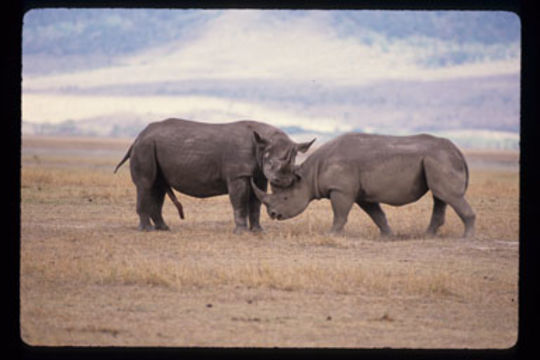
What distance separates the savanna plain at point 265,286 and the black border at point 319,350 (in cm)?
116

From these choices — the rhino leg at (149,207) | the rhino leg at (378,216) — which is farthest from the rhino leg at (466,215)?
the rhino leg at (149,207)

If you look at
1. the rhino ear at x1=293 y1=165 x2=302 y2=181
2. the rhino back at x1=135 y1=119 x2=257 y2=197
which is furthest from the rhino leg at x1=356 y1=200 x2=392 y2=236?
the rhino back at x1=135 y1=119 x2=257 y2=197

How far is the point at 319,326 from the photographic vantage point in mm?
9438

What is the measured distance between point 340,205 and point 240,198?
1.51 m

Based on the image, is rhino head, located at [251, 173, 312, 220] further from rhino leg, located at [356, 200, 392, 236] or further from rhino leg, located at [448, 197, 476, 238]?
rhino leg, located at [448, 197, 476, 238]

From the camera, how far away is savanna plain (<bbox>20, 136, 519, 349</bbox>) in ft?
30.0

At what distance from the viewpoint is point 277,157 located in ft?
48.9

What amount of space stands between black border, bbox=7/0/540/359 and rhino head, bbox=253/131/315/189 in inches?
262

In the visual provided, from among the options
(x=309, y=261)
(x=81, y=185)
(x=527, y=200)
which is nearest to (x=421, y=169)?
(x=309, y=261)

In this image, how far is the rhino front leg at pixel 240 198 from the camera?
49.7 feet

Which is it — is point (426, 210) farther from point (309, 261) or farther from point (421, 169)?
point (309, 261)

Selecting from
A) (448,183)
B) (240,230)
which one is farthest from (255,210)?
(448,183)
